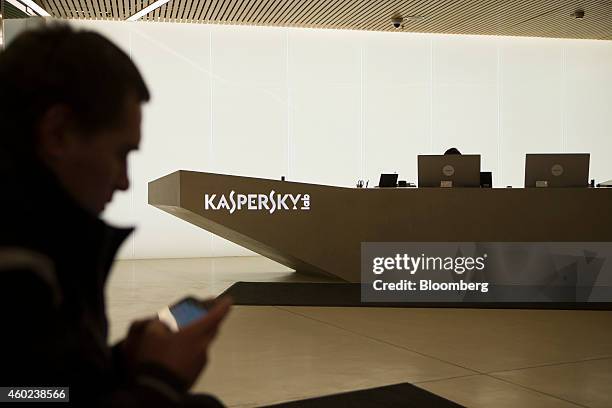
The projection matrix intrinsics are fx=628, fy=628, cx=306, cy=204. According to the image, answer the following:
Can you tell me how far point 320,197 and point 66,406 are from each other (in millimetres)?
4833

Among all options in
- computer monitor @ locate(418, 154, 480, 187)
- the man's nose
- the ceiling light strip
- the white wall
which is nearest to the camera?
the man's nose

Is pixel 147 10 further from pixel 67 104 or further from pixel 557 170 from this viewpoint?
pixel 67 104

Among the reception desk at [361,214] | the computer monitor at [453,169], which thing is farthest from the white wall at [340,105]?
the computer monitor at [453,169]

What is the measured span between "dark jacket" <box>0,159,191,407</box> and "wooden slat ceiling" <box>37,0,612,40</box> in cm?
722

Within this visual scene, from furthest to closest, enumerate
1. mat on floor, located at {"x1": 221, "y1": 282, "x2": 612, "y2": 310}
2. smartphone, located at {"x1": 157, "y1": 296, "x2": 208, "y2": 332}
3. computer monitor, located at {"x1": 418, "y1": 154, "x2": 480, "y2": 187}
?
1. computer monitor, located at {"x1": 418, "y1": 154, "x2": 480, "y2": 187}
2. mat on floor, located at {"x1": 221, "y1": 282, "x2": 612, "y2": 310}
3. smartphone, located at {"x1": 157, "y1": 296, "x2": 208, "y2": 332}

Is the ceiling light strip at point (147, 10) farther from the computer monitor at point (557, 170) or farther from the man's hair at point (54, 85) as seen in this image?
the man's hair at point (54, 85)

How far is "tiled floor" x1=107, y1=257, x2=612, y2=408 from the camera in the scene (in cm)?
239

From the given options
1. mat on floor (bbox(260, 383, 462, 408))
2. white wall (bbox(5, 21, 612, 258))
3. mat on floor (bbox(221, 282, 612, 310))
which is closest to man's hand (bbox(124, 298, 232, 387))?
mat on floor (bbox(260, 383, 462, 408))

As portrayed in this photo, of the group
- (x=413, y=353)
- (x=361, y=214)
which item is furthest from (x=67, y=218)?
(x=361, y=214)

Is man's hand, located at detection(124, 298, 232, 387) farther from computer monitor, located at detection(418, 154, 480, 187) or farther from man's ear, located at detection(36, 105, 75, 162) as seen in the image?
computer monitor, located at detection(418, 154, 480, 187)

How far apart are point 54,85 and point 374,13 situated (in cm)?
790

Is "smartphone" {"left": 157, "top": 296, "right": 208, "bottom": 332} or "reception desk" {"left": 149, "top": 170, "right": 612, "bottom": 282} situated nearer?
"smartphone" {"left": 157, "top": 296, "right": 208, "bottom": 332}

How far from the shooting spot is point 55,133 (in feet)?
2.00

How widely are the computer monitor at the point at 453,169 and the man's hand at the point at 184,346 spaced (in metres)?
4.77
